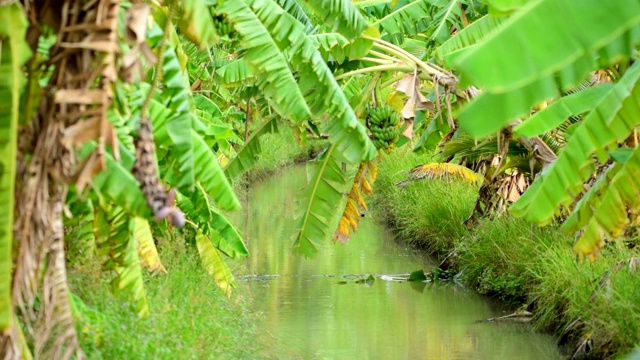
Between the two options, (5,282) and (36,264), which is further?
(36,264)

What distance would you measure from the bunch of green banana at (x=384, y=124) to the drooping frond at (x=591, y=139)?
310 centimetres

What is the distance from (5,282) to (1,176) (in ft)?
1.27

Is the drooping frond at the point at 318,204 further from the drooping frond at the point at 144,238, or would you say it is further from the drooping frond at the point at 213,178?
the drooping frond at the point at 213,178

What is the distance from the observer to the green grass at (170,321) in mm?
5746

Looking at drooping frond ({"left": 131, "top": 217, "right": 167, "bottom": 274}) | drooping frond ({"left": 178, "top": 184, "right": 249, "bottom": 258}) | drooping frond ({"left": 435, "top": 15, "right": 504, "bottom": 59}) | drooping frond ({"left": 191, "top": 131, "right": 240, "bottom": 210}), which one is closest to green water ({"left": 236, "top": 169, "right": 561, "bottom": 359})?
drooping frond ({"left": 178, "top": 184, "right": 249, "bottom": 258})

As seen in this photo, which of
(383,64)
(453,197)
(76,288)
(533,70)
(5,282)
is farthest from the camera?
(453,197)

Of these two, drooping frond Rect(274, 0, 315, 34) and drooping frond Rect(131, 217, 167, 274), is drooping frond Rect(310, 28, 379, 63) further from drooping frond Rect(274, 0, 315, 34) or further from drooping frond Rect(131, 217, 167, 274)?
drooping frond Rect(131, 217, 167, 274)

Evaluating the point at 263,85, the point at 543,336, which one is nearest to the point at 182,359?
the point at 263,85

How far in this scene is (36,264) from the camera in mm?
4117

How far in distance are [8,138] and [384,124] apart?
16.6 ft

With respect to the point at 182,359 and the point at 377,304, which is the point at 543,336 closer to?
the point at 377,304

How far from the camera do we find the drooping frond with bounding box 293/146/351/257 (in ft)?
29.1

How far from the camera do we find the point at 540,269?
976 centimetres

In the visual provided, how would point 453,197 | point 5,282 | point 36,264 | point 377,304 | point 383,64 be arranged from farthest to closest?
point 453,197 < point 377,304 < point 383,64 < point 36,264 < point 5,282
